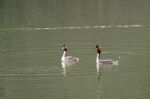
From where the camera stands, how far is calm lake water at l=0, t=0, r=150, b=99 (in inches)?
1086

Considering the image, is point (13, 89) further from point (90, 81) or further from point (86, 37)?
point (86, 37)

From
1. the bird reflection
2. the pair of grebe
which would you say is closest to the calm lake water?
the bird reflection

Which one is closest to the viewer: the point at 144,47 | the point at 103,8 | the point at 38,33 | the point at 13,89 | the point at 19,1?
the point at 13,89

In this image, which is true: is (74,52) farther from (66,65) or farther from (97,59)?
(97,59)

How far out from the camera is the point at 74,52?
36.3 meters

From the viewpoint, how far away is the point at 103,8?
64.7m

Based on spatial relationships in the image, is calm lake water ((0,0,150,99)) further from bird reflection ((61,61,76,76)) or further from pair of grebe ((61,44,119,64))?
pair of grebe ((61,44,119,64))

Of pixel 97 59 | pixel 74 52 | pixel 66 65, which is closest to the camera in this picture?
pixel 97 59

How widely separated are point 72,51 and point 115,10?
2555 cm

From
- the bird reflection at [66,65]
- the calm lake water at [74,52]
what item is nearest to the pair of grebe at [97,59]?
the bird reflection at [66,65]

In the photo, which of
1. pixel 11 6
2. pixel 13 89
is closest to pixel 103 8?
pixel 11 6

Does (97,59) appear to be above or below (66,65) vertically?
above

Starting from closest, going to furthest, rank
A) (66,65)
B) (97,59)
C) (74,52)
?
(97,59)
(66,65)
(74,52)

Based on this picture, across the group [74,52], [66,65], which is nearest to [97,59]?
[66,65]
